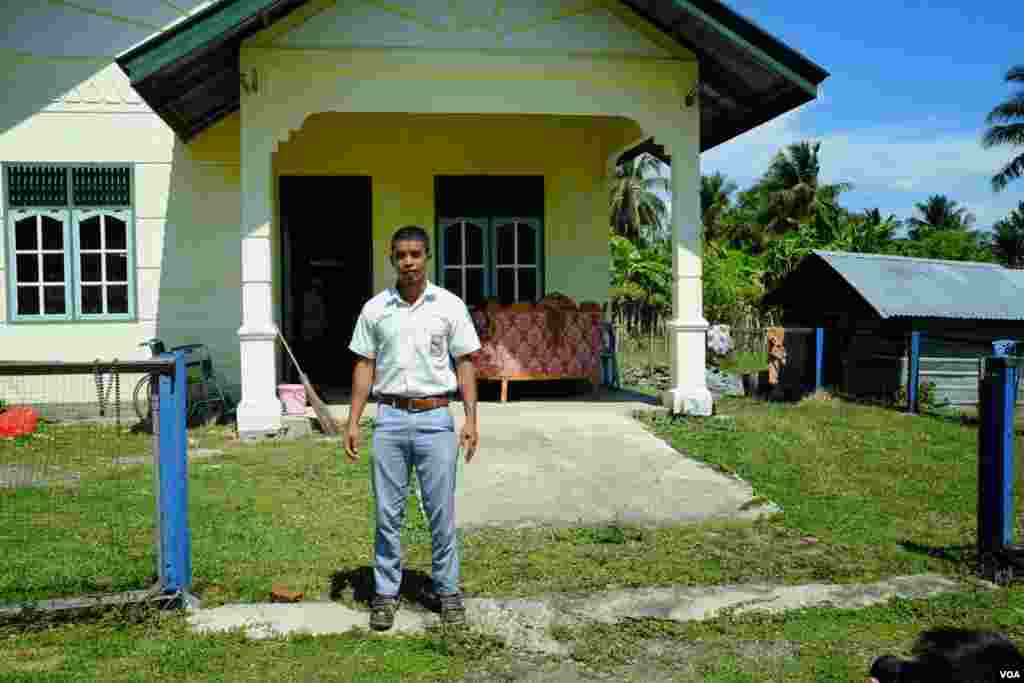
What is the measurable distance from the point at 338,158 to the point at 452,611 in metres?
9.32

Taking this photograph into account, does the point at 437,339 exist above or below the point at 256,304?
below

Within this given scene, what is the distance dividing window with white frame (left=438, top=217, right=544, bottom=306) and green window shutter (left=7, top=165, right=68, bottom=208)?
4.69 m

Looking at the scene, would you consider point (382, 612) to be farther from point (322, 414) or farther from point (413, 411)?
point (322, 414)

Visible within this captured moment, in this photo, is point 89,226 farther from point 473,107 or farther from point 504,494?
point 504,494

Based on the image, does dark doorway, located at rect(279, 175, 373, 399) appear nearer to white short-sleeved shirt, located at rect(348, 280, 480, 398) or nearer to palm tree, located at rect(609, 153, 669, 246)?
white short-sleeved shirt, located at rect(348, 280, 480, 398)

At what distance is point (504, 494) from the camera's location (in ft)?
23.4

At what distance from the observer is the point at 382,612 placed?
433 centimetres

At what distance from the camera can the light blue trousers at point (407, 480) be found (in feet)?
14.4

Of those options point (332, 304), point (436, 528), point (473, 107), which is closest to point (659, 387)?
point (332, 304)

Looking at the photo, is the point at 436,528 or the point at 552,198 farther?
the point at 552,198

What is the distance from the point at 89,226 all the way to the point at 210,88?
2.50 meters

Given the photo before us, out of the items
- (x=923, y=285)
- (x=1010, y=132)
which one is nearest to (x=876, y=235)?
(x=1010, y=132)

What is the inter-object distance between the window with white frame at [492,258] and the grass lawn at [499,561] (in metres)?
4.64

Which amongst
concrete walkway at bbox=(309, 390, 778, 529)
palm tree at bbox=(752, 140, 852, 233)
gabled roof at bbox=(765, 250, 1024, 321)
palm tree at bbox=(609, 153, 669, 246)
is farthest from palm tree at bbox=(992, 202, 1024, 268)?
concrete walkway at bbox=(309, 390, 778, 529)
